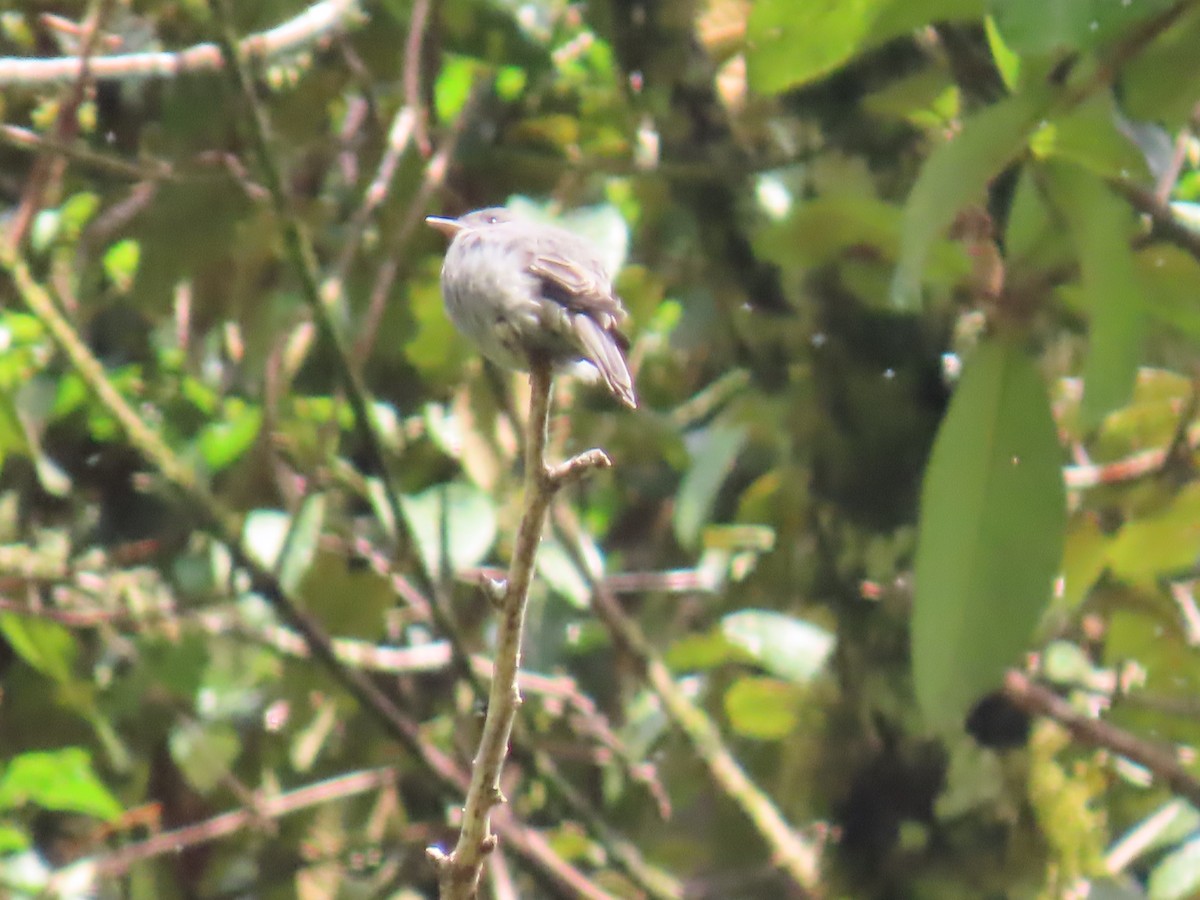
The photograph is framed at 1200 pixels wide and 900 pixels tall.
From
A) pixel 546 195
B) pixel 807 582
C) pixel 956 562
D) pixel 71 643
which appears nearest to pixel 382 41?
pixel 546 195

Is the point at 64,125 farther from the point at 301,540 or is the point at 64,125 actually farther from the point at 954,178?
the point at 954,178

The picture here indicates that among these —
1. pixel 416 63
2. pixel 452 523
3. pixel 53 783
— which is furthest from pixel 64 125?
pixel 53 783

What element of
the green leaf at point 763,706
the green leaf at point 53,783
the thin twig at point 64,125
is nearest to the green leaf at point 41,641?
the green leaf at point 53,783

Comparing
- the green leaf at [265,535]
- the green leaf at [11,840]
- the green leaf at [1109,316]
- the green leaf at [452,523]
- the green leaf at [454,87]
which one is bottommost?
the green leaf at [11,840]

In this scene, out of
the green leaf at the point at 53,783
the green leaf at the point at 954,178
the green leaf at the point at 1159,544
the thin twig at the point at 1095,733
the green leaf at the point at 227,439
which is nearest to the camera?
the green leaf at the point at 954,178

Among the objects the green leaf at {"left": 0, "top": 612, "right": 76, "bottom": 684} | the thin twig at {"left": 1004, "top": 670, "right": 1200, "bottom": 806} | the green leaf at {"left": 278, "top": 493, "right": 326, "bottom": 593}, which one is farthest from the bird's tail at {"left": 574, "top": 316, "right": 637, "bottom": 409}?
the green leaf at {"left": 0, "top": 612, "right": 76, "bottom": 684}

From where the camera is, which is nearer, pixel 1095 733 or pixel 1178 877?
pixel 1095 733

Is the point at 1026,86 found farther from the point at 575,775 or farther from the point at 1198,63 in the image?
the point at 575,775

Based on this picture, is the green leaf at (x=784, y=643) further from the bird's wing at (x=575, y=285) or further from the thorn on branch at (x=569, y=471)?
the thorn on branch at (x=569, y=471)
